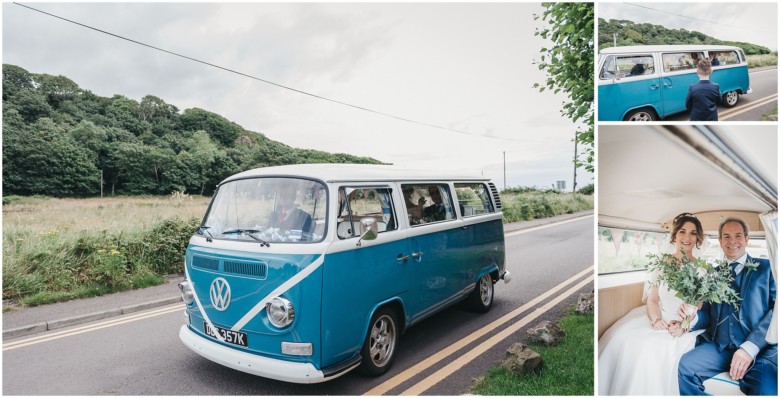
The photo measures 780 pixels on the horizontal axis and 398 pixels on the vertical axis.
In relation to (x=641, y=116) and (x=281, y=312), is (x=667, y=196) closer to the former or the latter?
(x=641, y=116)

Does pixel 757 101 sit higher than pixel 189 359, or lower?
higher

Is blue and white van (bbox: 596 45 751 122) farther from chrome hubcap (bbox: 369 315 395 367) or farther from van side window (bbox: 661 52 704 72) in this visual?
chrome hubcap (bbox: 369 315 395 367)

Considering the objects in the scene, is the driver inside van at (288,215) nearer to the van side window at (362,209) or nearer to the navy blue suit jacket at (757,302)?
the van side window at (362,209)

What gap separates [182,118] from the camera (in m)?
50.4

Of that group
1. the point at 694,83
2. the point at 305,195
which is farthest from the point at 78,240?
the point at 694,83

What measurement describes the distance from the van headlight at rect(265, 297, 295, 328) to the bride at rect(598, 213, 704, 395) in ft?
9.22

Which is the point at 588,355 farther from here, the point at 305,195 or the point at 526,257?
the point at 526,257

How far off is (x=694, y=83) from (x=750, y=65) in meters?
0.41

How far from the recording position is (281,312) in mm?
3814

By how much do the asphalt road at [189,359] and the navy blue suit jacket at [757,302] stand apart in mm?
2342

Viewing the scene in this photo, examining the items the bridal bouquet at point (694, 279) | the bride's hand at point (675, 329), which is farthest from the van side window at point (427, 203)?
the bride's hand at point (675, 329)

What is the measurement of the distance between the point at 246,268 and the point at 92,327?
4049mm

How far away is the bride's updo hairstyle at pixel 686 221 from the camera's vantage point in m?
3.74

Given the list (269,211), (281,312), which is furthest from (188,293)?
(281,312)
